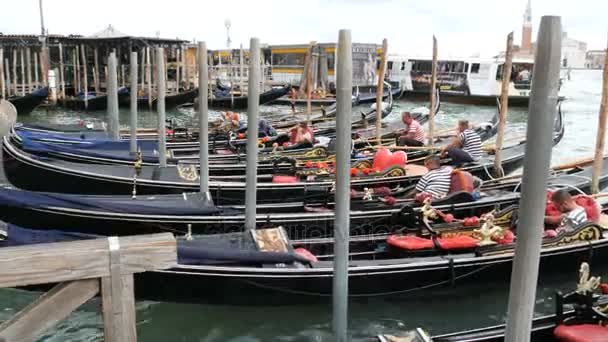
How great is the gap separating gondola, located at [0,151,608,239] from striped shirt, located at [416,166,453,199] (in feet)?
0.36

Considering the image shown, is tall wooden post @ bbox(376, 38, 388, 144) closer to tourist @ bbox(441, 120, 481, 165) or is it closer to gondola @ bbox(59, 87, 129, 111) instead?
tourist @ bbox(441, 120, 481, 165)

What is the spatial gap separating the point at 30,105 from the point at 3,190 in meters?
11.8

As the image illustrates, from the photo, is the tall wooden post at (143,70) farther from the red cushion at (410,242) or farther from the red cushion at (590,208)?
the red cushion at (590,208)

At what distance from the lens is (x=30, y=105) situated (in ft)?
48.2

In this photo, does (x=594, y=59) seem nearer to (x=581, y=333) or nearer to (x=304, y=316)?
(x=304, y=316)

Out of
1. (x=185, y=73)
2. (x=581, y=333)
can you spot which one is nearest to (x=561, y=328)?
(x=581, y=333)

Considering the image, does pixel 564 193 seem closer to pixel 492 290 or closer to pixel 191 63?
pixel 492 290

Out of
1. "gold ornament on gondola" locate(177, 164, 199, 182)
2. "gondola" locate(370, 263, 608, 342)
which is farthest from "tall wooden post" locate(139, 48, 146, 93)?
"gondola" locate(370, 263, 608, 342)

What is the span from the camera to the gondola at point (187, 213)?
157 inches

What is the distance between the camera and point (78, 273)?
137cm

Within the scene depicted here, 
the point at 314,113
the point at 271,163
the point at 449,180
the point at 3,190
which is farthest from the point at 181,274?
the point at 314,113

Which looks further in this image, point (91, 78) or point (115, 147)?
point (91, 78)

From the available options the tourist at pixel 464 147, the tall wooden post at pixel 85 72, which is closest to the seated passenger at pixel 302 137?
the tourist at pixel 464 147

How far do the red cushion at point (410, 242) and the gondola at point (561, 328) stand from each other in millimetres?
1086
